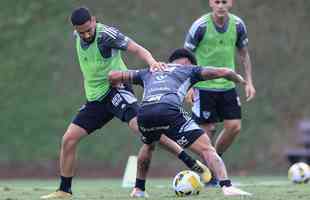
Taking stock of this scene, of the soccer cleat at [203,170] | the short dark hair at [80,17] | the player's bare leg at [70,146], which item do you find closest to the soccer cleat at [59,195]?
the player's bare leg at [70,146]

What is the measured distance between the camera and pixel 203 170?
10.6 m

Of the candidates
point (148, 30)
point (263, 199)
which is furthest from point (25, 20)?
point (263, 199)

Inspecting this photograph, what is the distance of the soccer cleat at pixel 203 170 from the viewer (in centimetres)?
1031

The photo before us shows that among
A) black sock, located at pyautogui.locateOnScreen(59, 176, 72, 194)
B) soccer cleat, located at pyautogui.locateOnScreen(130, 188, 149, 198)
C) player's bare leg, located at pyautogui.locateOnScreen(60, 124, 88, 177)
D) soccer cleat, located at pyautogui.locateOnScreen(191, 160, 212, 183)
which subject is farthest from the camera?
soccer cleat, located at pyautogui.locateOnScreen(191, 160, 212, 183)

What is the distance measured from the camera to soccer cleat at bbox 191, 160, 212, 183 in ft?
33.8

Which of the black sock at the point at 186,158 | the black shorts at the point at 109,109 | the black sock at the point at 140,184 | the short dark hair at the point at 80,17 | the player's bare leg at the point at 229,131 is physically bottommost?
the black sock at the point at 140,184

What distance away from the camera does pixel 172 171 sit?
1922 centimetres

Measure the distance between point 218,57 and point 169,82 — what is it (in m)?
2.44

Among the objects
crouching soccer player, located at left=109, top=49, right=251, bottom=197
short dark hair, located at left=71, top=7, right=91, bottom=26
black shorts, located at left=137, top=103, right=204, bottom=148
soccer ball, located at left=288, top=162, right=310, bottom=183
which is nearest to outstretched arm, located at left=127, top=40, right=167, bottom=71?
crouching soccer player, located at left=109, top=49, right=251, bottom=197

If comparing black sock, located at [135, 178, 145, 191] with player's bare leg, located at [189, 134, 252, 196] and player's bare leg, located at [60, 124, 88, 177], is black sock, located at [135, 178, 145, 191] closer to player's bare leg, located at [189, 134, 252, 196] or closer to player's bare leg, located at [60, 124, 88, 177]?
player's bare leg, located at [60, 124, 88, 177]

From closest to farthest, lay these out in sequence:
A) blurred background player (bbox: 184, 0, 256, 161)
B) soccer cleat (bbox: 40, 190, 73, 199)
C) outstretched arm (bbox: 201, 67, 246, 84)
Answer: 1. outstretched arm (bbox: 201, 67, 246, 84)
2. soccer cleat (bbox: 40, 190, 73, 199)
3. blurred background player (bbox: 184, 0, 256, 161)

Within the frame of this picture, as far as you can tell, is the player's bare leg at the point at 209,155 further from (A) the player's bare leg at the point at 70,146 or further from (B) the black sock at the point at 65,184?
(B) the black sock at the point at 65,184

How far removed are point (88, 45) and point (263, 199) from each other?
2522 millimetres

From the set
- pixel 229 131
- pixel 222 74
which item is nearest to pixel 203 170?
pixel 229 131
